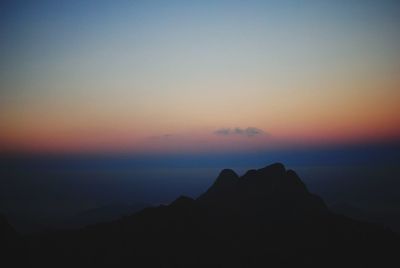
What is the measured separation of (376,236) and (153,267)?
118ft

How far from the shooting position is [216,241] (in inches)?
2025

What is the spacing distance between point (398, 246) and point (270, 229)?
19215mm

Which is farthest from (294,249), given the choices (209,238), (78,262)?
(78,262)

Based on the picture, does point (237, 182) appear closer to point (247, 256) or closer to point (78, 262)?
point (247, 256)

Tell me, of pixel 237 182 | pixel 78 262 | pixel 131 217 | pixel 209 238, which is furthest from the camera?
pixel 237 182

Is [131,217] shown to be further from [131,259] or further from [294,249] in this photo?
[294,249]

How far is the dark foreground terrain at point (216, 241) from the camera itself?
44344 mm

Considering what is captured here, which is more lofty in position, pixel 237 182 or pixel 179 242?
pixel 237 182

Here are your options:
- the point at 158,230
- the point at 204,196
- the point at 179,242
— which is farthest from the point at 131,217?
the point at 204,196

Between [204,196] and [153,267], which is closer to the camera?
[153,267]

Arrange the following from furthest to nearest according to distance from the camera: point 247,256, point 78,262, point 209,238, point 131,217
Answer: point 131,217, point 209,238, point 247,256, point 78,262

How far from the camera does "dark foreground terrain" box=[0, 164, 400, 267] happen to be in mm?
44344

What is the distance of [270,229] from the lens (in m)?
57.8

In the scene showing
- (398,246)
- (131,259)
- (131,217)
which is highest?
(131,217)
